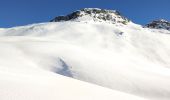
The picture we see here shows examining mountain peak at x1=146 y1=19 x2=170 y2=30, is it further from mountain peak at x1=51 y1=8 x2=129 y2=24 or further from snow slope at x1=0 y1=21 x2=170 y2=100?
snow slope at x1=0 y1=21 x2=170 y2=100

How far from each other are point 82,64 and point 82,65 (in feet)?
0.90

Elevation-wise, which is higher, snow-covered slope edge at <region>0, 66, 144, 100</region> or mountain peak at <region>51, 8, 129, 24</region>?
mountain peak at <region>51, 8, 129, 24</region>

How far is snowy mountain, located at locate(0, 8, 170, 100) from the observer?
42.1 ft

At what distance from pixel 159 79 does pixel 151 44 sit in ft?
106

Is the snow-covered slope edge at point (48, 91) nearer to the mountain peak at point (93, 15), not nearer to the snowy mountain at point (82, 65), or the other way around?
the snowy mountain at point (82, 65)

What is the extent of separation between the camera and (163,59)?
174 ft

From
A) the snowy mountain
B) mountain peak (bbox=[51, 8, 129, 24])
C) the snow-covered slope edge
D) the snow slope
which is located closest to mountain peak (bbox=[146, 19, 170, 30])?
mountain peak (bbox=[51, 8, 129, 24])

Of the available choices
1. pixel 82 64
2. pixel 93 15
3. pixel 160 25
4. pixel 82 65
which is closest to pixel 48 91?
pixel 82 65

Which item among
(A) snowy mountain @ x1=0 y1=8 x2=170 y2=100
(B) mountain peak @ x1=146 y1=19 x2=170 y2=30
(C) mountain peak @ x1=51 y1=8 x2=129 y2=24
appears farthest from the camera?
(B) mountain peak @ x1=146 y1=19 x2=170 y2=30

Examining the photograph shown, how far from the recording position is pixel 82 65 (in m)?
29.7

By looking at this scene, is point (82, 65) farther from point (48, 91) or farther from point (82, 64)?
point (48, 91)

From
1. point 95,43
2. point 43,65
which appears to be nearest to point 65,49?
point 43,65

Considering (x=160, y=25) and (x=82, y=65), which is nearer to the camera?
(x=82, y=65)

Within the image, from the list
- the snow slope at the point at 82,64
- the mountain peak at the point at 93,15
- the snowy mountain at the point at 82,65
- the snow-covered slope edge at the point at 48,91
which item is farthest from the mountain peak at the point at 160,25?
the snow-covered slope edge at the point at 48,91
